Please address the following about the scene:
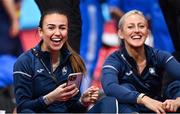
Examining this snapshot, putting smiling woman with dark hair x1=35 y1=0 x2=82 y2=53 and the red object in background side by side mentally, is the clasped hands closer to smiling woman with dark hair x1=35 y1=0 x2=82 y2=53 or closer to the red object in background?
smiling woman with dark hair x1=35 y1=0 x2=82 y2=53

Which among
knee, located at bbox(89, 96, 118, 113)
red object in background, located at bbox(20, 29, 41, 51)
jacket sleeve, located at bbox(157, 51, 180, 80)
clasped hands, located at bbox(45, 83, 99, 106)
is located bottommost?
red object in background, located at bbox(20, 29, 41, 51)

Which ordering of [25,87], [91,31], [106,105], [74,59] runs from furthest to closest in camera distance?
[91,31], [74,59], [25,87], [106,105]

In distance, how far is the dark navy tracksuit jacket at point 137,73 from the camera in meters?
4.34

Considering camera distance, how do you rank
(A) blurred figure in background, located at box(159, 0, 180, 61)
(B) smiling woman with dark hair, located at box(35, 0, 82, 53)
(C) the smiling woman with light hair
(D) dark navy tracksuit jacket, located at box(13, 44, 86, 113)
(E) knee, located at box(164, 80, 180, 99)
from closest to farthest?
(D) dark navy tracksuit jacket, located at box(13, 44, 86, 113), (C) the smiling woman with light hair, (E) knee, located at box(164, 80, 180, 99), (B) smiling woman with dark hair, located at box(35, 0, 82, 53), (A) blurred figure in background, located at box(159, 0, 180, 61)

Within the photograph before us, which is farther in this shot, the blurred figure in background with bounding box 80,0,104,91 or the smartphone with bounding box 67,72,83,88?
the blurred figure in background with bounding box 80,0,104,91

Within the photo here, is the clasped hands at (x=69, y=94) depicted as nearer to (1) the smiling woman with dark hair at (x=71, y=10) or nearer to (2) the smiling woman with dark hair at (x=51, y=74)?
(2) the smiling woman with dark hair at (x=51, y=74)

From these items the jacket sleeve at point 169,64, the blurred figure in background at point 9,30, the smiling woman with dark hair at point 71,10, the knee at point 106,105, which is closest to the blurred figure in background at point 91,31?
the blurred figure in background at point 9,30

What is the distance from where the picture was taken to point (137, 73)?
4.43 m

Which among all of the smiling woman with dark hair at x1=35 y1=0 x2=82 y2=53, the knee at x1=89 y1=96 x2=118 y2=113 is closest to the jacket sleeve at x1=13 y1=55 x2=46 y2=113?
the knee at x1=89 y1=96 x2=118 y2=113

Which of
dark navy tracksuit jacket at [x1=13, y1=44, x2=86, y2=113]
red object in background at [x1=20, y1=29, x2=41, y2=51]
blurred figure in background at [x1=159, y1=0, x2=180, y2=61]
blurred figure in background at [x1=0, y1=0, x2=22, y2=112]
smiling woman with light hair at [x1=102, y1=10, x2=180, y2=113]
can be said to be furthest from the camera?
red object in background at [x1=20, y1=29, x2=41, y2=51]

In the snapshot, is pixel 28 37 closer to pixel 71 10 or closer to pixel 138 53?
pixel 71 10

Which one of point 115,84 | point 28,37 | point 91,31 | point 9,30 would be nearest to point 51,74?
point 115,84

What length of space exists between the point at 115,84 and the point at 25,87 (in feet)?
1.58

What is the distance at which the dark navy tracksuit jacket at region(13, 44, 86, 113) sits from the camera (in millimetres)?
4191
